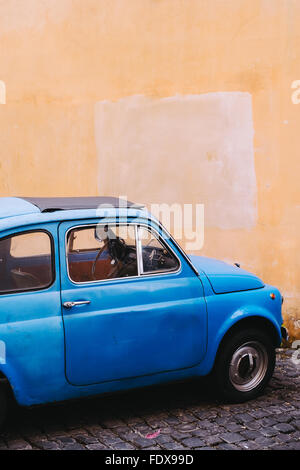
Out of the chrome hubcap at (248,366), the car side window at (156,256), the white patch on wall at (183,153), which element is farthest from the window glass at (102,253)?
the white patch on wall at (183,153)

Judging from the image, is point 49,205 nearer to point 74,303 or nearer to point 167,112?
point 74,303

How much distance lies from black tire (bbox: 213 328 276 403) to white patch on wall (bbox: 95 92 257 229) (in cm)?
247

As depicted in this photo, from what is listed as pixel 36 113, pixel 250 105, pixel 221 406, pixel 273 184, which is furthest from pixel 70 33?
pixel 221 406

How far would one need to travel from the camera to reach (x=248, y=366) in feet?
17.5

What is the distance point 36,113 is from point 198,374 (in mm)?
4243

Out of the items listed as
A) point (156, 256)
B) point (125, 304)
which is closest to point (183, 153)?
point (156, 256)

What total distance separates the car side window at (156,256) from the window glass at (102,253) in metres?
0.10

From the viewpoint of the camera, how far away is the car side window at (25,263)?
4.43 meters

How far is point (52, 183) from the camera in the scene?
771 cm

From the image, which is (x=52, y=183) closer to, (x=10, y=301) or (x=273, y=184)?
(x=273, y=184)

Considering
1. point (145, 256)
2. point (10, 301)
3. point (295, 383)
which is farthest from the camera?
point (295, 383)

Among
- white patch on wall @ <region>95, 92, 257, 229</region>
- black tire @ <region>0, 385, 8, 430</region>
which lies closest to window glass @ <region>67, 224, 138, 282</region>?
black tire @ <region>0, 385, 8, 430</region>

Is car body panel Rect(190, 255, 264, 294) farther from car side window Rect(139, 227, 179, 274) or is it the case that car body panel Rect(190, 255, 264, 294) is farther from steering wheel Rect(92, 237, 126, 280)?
steering wheel Rect(92, 237, 126, 280)

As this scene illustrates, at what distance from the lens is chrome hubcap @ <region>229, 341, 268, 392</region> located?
5.27 meters
